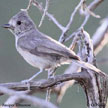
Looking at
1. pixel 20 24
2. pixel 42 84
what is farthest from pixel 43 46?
pixel 42 84

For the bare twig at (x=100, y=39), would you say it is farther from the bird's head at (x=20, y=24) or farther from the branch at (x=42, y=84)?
the branch at (x=42, y=84)

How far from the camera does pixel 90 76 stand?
12.1 feet

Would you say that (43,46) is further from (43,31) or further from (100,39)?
(43,31)

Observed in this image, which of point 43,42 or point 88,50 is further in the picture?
point 43,42

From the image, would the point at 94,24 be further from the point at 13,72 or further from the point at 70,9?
the point at 13,72

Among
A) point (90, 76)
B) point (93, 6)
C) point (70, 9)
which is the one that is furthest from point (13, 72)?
point (90, 76)

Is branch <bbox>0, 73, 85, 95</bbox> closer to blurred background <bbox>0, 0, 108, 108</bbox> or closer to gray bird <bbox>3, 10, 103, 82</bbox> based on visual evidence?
gray bird <bbox>3, 10, 103, 82</bbox>

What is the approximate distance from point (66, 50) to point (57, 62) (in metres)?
0.27

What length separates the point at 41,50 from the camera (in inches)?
165

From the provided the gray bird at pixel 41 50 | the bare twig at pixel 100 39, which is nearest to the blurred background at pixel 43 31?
the bare twig at pixel 100 39

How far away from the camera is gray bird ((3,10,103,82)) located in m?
3.98

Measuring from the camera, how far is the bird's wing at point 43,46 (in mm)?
3973

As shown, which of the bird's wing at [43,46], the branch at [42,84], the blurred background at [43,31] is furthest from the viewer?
the blurred background at [43,31]

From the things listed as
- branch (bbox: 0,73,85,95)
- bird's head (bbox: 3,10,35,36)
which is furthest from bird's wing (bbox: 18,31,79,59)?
branch (bbox: 0,73,85,95)
